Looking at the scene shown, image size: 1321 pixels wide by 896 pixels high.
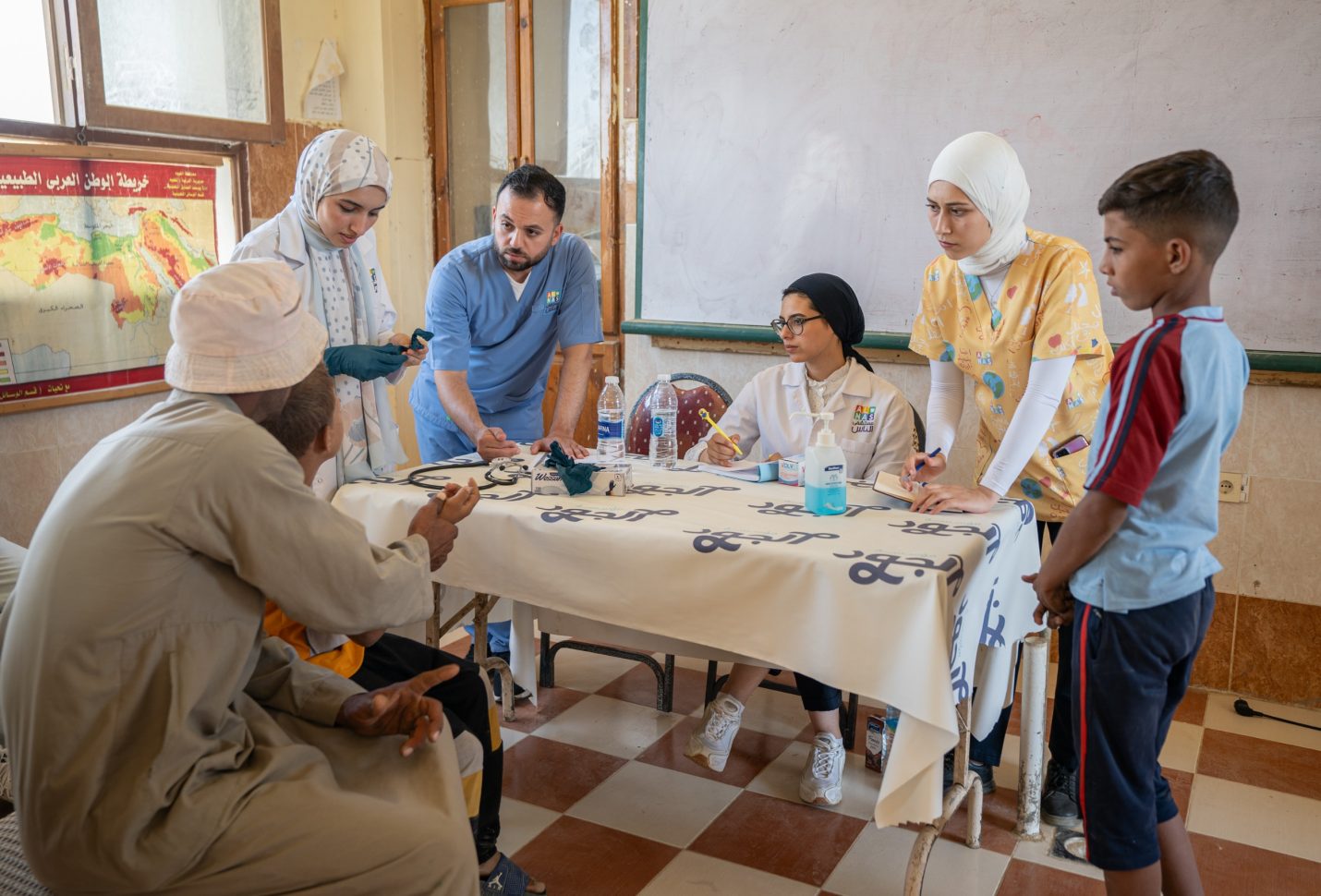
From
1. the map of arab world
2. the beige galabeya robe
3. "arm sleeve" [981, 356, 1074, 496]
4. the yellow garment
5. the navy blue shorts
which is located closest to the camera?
the beige galabeya robe

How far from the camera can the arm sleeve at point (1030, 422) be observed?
2.23 meters

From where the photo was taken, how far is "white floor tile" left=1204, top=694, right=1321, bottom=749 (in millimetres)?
2875

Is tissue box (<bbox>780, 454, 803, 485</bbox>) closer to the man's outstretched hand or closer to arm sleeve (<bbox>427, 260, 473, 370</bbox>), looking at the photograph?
arm sleeve (<bbox>427, 260, 473, 370</bbox>)

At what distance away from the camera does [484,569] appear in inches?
88.8

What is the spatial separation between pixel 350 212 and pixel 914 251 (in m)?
1.81

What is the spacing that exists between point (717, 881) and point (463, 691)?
2.21 feet

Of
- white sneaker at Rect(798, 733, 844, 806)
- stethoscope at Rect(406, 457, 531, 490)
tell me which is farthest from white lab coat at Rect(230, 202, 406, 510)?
white sneaker at Rect(798, 733, 844, 806)

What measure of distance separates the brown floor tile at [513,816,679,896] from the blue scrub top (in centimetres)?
119

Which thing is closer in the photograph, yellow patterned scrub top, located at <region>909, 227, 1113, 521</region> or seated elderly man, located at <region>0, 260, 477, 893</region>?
seated elderly man, located at <region>0, 260, 477, 893</region>

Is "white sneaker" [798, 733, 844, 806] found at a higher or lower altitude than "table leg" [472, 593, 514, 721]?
lower

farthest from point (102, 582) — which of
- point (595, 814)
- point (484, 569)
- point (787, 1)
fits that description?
point (787, 1)

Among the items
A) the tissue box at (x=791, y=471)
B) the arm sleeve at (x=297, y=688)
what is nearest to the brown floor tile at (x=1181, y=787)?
the tissue box at (x=791, y=471)

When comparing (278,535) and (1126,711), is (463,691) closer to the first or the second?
(278,535)

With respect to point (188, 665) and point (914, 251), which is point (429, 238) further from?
point (188, 665)
